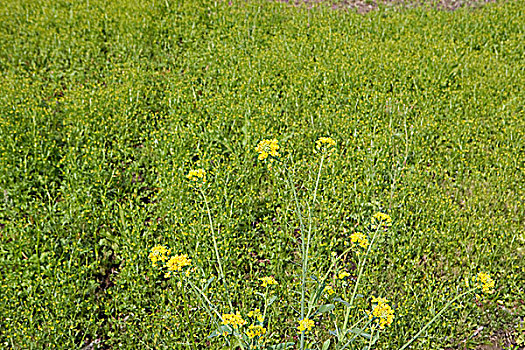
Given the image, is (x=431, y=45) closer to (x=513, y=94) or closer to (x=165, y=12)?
(x=513, y=94)

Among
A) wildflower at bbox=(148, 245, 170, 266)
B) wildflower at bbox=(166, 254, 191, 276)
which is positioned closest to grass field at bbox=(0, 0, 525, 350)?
wildflower at bbox=(166, 254, 191, 276)

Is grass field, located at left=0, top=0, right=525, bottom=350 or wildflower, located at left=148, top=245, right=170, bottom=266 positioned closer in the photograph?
wildflower, located at left=148, top=245, right=170, bottom=266

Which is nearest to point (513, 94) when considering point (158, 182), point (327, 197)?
point (327, 197)

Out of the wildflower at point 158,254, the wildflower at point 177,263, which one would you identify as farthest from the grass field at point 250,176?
the wildflower at point 158,254

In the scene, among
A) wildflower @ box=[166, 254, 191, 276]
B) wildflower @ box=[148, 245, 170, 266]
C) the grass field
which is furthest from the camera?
the grass field

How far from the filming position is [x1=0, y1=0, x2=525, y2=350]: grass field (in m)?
3.36

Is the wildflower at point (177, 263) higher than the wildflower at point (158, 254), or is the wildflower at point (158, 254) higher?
the wildflower at point (177, 263)

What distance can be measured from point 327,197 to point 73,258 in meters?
2.23

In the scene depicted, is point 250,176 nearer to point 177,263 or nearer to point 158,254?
point 158,254

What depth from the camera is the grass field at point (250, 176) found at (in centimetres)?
336

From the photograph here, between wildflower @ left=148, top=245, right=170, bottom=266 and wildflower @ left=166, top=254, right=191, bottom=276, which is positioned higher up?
wildflower @ left=166, top=254, right=191, bottom=276

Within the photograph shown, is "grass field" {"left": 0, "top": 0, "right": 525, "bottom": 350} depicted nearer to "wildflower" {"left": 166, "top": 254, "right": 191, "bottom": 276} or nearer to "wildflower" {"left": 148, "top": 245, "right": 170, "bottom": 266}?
"wildflower" {"left": 166, "top": 254, "right": 191, "bottom": 276}

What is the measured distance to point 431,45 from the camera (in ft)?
21.6

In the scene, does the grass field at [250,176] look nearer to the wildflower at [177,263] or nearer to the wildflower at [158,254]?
the wildflower at [177,263]
